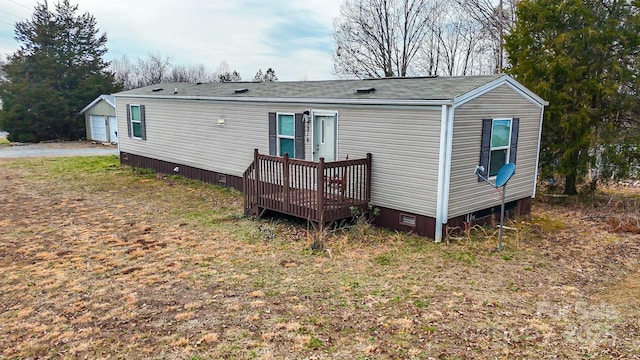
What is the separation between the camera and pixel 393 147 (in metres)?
7.96

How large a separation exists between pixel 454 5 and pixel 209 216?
22242 millimetres

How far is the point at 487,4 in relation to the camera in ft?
71.9

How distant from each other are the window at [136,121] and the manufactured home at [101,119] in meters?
8.66

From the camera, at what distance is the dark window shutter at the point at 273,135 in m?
10.3

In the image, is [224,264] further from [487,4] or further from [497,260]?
[487,4]

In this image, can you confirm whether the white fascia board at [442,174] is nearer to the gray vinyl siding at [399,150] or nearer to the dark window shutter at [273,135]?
the gray vinyl siding at [399,150]

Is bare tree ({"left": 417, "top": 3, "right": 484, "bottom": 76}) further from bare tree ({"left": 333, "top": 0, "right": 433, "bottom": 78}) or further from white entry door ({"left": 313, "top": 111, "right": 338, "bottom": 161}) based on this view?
white entry door ({"left": 313, "top": 111, "right": 338, "bottom": 161})

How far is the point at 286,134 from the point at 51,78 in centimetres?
2072

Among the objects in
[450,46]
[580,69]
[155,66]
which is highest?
[155,66]

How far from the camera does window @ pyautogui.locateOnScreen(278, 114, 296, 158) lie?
9.90 metres

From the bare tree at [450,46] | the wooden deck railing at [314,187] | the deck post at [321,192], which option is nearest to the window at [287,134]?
the wooden deck railing at [314,187]

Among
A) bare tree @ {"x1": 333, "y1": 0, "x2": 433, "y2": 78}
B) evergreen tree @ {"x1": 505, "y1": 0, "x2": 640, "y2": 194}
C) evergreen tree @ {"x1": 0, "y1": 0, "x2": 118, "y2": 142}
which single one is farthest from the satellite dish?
evergreen tree @ {"x1": 0, "y1": 0, "x2": 118, "y2": 142}

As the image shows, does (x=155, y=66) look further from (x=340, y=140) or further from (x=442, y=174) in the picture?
(x=442, y=174)

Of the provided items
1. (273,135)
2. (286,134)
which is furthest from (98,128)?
(286,134)
